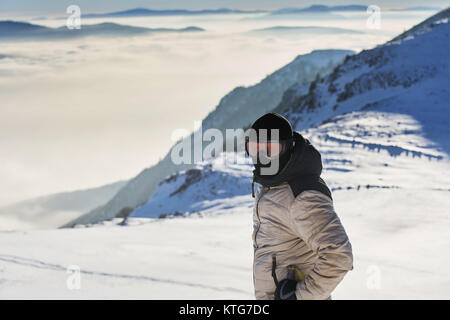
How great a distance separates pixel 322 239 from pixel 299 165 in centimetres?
43

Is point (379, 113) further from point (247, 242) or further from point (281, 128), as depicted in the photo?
point (281, 128)

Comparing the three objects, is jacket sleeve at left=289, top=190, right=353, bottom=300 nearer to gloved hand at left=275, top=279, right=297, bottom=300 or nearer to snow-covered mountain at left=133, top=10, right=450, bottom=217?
gloved hand at left=275, top=279, right=297, bottom=300

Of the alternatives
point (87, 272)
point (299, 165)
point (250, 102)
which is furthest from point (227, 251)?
point (250, 102)

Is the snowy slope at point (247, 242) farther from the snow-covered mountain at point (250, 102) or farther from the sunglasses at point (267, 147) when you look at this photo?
the snow-covered mountain at point (250, 102)

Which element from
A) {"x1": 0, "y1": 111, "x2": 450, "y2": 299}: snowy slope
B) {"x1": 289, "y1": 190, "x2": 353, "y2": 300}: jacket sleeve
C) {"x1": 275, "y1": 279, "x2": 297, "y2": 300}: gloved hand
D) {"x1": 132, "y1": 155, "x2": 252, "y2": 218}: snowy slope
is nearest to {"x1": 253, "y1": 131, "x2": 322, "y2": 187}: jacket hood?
{"x1": 289, "y1": 190, "x2": 353, "y2": 300}: jacket sleeve

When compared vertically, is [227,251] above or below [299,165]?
below

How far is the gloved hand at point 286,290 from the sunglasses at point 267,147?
747mm

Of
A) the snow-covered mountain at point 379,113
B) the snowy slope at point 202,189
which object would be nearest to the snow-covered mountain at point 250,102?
the snow-covered mountain at point 379,113

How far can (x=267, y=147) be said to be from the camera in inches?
111

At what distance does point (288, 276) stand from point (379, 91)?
29.4 meters

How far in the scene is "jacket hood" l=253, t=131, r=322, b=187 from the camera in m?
2.76

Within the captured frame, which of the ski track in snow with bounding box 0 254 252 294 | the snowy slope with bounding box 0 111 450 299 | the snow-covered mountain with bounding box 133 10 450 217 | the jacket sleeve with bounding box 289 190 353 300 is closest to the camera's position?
the jacket sleeve with bounding box 289 190 353 300

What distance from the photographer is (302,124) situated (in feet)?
109

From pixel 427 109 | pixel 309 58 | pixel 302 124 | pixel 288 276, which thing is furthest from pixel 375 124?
pixel 309 58
